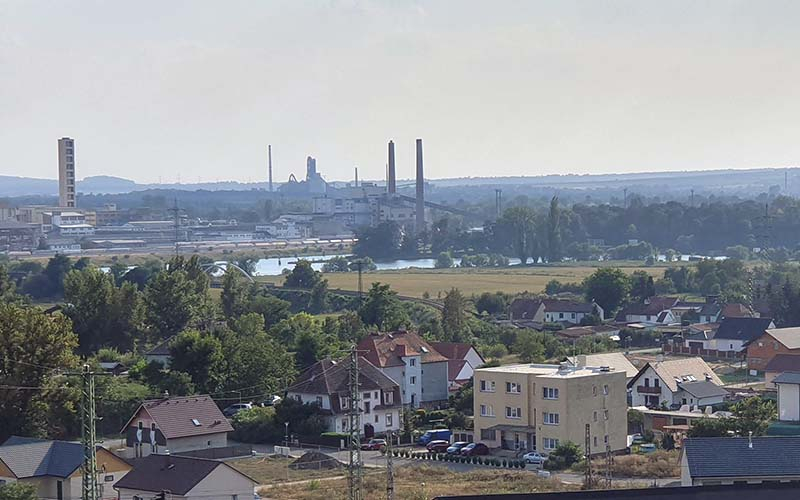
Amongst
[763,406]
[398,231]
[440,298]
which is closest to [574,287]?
[440,298]

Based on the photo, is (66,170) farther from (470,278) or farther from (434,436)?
(434,436)

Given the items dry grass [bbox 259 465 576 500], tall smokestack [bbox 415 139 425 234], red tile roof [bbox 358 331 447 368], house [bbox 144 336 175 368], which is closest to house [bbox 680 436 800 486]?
dry grass [bbox 259 465 576 500]

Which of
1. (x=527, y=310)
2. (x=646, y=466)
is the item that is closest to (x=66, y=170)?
(x=527, y=310)

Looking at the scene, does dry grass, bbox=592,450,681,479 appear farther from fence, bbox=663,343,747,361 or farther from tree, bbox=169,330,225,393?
fence, bbox=663,343,747,361

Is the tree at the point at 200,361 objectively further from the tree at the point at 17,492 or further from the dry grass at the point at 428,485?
the tree at the point at 17,492

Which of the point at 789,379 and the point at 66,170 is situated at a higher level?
the point at 66,170

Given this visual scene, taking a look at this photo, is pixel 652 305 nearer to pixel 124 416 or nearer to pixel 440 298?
pixel 440 298
